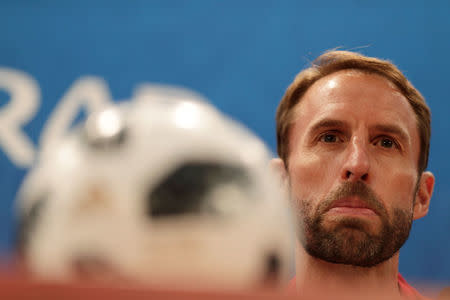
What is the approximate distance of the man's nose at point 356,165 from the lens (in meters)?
0.54

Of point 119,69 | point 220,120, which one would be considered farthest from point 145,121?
point 119,69

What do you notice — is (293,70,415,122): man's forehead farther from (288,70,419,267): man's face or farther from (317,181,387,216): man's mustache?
(317,181,387,216): man's mustache

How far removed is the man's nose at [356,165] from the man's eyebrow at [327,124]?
0.05 meters

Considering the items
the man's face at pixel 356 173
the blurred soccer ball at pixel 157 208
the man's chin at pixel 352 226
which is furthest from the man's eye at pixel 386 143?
the blurred soccer ball at pixel 157 208

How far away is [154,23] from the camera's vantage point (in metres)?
1.27

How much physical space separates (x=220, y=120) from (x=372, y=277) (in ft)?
1.45

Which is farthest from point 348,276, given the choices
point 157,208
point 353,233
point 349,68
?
point 157,208

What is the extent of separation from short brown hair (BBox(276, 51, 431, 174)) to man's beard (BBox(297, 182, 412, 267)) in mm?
118

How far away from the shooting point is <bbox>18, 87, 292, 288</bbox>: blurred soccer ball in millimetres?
217

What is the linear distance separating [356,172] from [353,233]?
76 mm

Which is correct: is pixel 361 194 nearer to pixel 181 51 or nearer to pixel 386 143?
pixel 386 143

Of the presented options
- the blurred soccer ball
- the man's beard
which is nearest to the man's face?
the man's beard

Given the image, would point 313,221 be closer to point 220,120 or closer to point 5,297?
point 220,120

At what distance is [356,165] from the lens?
54cm
